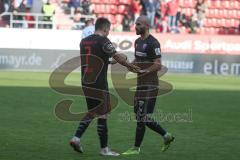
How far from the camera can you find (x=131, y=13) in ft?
131

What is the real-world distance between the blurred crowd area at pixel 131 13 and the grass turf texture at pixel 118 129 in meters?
A: 12.7

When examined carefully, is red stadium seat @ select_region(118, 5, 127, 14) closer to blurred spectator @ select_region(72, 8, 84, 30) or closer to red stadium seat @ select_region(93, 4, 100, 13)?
red stadium seat @ select_region(93, 4, 100, 13)

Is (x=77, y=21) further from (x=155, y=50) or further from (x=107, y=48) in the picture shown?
(x=107, y=48)

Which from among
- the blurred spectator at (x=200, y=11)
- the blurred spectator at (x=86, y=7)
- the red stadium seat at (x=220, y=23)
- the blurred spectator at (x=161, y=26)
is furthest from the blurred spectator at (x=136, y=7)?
the red stadium seat at (x=220, y=23)

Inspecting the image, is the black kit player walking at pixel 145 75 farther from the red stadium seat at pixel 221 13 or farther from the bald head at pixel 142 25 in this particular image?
the red stadium seat at pixel 221 13

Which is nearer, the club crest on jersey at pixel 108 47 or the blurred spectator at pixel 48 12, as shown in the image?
the club crest on jersey at pixel 108 47

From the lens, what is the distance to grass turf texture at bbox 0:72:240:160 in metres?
11.4

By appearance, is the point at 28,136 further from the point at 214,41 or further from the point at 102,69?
the point at 214,41

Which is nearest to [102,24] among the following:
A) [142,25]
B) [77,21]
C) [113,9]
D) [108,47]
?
[108,47]

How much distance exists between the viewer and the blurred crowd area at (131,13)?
3688 centimetres

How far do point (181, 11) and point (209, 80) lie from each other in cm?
1118

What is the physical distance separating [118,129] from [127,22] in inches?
1000

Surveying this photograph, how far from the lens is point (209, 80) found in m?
31.9

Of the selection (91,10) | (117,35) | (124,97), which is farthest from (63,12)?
(124,97)
